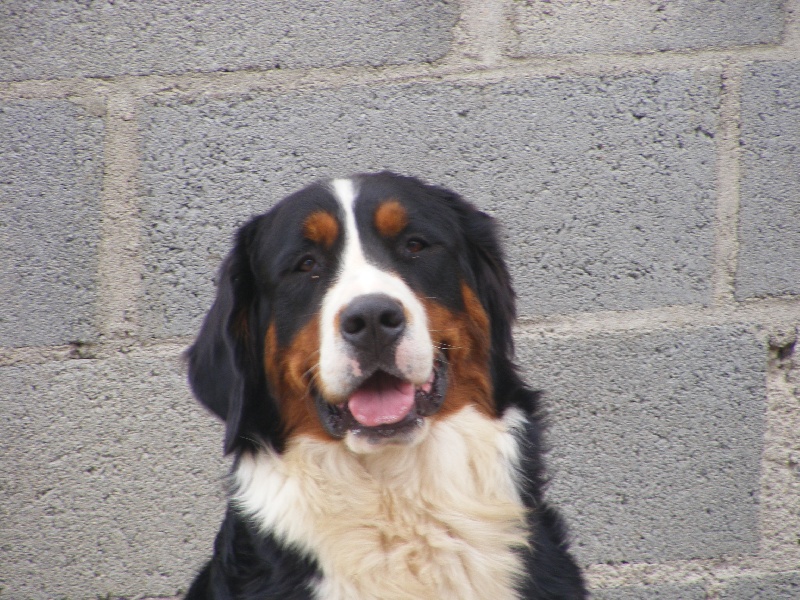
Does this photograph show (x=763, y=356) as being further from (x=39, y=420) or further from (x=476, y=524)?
(x=39, y=420)

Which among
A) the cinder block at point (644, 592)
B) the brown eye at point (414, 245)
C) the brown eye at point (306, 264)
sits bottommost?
the cinder block at point (644, 592)

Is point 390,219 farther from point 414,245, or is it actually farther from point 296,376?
point 296,376

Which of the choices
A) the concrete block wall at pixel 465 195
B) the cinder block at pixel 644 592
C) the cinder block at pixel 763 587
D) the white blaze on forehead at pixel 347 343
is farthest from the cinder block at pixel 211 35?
the cinder block at pixel 763 587

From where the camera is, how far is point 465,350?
2182mm

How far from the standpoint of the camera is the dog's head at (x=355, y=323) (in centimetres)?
197

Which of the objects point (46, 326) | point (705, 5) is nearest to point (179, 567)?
point (46, 326)

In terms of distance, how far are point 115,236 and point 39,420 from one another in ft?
2.15

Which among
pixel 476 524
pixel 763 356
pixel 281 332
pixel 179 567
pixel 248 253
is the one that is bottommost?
pixel 179 567

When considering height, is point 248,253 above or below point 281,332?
above

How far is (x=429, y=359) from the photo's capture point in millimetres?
1999

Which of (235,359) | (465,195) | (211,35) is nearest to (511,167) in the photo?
(465,195)

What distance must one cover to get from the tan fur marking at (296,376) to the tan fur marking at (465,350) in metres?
0.29

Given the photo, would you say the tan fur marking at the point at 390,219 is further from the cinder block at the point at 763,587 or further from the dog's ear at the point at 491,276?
the cinder block at the point at 763,587

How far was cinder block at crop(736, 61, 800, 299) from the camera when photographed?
2844 mm
